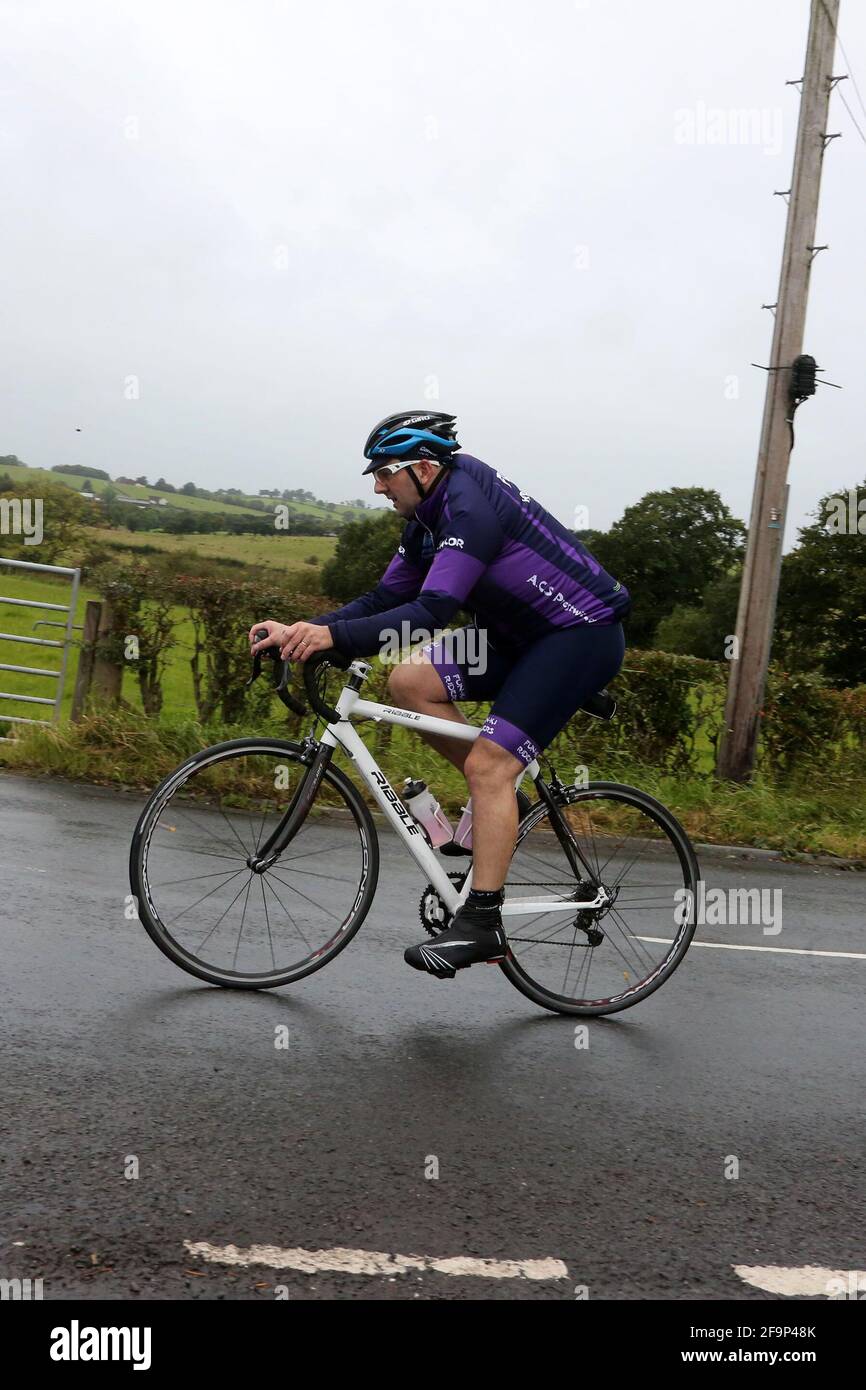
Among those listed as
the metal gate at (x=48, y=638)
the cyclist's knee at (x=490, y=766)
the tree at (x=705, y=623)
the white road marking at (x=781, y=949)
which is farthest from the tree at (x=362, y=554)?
the tree at (x=705, y=623)

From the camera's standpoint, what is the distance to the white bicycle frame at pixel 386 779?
4652 millimetres

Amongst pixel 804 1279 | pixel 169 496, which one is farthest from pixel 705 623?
pixel 804 1279

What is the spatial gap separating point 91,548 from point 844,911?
8.40 meters

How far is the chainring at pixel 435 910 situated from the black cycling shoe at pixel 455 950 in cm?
8

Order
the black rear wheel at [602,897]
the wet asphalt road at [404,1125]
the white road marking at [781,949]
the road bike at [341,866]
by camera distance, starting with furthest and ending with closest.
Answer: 1. the white road marking at [781,949]
2. the black rear wheel at [602,897]
3. the road bike at [341,866]
4. the wet asphalt road at [404,1125]

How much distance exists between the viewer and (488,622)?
466cm

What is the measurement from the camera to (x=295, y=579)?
1151 centimetres

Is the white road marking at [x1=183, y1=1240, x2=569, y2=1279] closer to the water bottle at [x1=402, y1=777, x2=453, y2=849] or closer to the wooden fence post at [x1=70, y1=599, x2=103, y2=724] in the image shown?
the water bottle at [x1=402, y1=777, x2=453, y2=849]

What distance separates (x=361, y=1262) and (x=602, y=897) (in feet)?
7.80

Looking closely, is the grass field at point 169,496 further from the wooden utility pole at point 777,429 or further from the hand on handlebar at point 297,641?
the hand on handlebar at point 297,641

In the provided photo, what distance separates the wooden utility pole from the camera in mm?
10391

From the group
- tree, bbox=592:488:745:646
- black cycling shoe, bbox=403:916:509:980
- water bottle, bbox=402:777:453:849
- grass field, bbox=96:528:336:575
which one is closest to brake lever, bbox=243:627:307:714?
water bottle, bbox=402:777:453:849

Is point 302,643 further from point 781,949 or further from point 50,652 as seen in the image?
point 50,652
